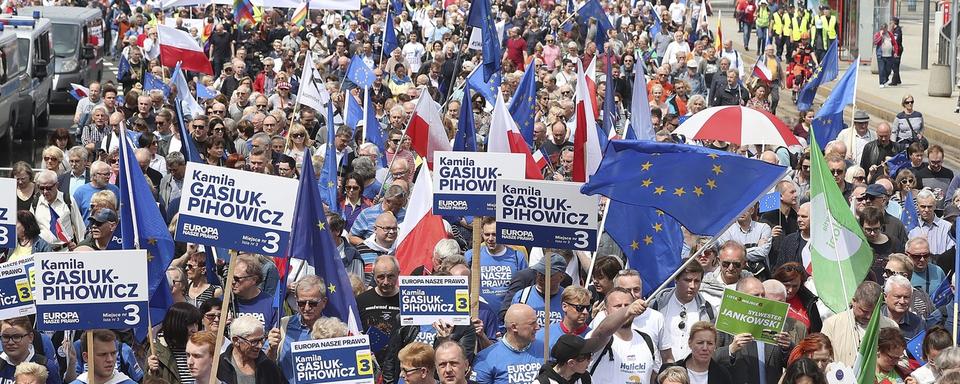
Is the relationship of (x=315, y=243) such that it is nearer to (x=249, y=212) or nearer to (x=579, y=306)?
(x=249, y=212)

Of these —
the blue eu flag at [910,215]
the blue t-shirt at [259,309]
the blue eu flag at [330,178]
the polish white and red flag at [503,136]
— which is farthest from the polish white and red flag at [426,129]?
the blue t-shirt at [259,309]

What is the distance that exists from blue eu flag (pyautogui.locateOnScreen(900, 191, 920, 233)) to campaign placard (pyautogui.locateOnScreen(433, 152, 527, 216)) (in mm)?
3777

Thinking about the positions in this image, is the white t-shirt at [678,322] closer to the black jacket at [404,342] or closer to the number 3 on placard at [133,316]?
the black jacket at [404,342]

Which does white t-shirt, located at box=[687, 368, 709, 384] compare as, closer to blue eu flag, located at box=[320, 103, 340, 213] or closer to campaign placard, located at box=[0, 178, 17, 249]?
campaign placard, located at box=[0, 178, 17, 249]

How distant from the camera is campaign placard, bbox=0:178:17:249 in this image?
35.3 feet

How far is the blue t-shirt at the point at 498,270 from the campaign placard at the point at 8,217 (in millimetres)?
2887

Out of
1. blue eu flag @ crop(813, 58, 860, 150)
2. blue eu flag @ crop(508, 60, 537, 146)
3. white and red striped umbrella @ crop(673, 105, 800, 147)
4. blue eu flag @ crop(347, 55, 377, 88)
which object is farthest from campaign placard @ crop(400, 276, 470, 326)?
blue eu flag @ crop(347, 55, 377, 88)

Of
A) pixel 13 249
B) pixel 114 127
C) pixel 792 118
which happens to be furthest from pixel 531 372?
pixel 792 118

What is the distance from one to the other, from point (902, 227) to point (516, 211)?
12.8ft

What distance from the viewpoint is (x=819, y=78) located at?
2191 cm

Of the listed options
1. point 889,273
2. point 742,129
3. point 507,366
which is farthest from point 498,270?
point 742,129

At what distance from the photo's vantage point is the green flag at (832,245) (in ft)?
32.9

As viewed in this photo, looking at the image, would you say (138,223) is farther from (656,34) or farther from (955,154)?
(656,34)

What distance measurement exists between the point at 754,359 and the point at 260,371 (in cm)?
257
